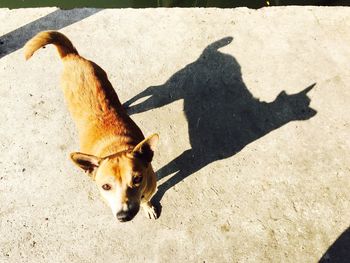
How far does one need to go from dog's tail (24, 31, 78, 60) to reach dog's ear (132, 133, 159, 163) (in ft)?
6.04

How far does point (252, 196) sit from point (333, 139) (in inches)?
57.4

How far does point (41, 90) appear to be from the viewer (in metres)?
6.02

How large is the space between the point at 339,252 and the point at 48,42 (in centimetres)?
432

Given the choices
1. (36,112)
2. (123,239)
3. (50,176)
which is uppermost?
(36,112)

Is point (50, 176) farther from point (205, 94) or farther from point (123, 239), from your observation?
point (205, 94)

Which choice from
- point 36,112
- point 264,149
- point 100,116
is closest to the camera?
point 100,116

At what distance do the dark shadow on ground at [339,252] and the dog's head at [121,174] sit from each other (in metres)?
2.43

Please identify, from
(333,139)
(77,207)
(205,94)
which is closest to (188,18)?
(205,94)

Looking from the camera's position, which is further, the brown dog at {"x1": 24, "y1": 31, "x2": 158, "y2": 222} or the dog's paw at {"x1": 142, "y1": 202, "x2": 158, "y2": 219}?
the dog's paw at {"x1": 142, "y1": 202, "x2": 158, "y2": 219}

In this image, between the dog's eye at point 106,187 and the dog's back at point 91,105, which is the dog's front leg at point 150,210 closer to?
the dog's back at point 91,105

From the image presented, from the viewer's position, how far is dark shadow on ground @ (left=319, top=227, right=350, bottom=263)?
176 inches

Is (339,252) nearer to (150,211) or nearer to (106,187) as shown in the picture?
(150,211)

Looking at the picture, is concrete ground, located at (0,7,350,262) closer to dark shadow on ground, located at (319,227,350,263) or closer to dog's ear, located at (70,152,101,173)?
dark shadow on ground, located at (319,227,350,263)

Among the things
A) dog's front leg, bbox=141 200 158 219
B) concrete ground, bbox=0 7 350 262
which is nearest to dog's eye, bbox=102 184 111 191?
dog's front leg, bbox=141 200 158 219
